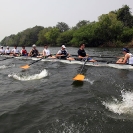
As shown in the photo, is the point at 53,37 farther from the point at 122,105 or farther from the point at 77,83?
the point at 122,105

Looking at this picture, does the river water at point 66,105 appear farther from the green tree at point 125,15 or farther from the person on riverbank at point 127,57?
the green tree at point 125,15

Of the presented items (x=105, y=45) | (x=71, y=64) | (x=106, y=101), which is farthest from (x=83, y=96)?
(x=105, y=45)

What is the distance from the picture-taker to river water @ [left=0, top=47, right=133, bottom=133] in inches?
236

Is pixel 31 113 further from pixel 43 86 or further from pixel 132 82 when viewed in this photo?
pixel 132 82

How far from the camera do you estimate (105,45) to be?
5291cm

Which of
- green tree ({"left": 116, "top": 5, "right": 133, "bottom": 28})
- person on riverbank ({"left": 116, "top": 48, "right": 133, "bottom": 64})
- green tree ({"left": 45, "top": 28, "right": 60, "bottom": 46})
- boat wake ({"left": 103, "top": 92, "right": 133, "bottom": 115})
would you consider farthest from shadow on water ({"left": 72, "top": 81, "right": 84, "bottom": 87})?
green tree ({"left": 45, "top": 28, "right": 60, "bottom": 46})

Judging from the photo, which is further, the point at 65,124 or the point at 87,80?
the point at 87,80

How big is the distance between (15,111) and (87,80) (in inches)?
218

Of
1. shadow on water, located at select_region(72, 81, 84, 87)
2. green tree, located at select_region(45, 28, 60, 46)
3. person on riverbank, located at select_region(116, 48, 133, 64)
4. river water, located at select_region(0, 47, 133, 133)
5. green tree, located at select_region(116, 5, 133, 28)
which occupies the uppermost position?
green tree, located at select_region(116, 5, 133, 28)

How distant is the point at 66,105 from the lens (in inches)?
301

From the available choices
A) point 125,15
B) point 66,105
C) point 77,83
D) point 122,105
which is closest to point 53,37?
point 125,15

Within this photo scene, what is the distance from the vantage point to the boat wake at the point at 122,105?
6699 mm

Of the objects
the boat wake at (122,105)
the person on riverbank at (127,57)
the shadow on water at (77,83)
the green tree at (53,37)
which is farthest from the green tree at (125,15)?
the boat wake at (122,105)

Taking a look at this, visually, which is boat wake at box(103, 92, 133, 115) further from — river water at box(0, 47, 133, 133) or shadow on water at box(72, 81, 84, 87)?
shadow on water at box(72, 81, 84, 87)
